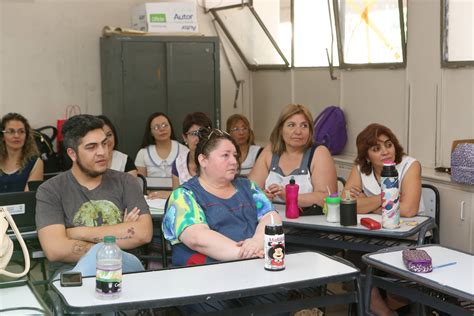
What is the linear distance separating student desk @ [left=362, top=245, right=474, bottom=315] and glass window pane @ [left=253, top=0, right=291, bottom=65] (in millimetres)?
4562

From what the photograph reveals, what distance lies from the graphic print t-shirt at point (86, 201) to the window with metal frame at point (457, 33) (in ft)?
Result: 8.75

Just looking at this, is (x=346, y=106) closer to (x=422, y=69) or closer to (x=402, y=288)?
(x=422, y=69)

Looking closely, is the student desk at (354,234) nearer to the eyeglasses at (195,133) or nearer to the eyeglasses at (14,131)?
the eyeglasses at (195,133)

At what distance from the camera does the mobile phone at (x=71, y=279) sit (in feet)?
9.27

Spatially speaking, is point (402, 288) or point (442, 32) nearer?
point (402, 288)

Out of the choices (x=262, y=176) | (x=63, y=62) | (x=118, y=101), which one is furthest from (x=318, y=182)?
(x=63, y=62)

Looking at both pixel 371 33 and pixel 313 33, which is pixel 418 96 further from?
pixel 313 33

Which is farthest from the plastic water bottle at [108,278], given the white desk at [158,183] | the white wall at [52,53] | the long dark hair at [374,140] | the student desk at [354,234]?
the white wall at [52,53]

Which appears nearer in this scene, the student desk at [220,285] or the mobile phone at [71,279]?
the student desk at [220,285]

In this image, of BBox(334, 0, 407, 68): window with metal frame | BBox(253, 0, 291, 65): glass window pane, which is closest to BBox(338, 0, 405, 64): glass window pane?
BBox(334, 0, 407, 68): window with metal frame

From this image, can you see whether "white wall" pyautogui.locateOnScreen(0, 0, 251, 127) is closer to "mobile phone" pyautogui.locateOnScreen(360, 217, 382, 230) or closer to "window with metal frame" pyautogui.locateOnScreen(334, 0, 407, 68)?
"window with metal frame" pyautogui.locateOnScreen(334, 0, 407, 68)

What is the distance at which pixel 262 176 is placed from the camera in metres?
4.82

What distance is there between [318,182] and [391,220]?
2.60 feet

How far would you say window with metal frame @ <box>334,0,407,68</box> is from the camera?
6070 mm
